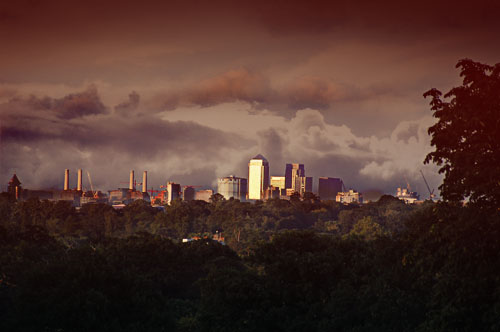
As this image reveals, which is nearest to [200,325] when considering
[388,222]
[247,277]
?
[247,277]

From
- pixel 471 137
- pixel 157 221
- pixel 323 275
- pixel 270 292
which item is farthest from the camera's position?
pixel 157 221

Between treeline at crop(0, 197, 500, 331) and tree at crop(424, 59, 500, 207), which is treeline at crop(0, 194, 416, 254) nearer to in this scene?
treeline at crop(0, 197, 500, 331)

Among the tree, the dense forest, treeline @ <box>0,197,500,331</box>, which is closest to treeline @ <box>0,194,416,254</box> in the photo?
the dense forest

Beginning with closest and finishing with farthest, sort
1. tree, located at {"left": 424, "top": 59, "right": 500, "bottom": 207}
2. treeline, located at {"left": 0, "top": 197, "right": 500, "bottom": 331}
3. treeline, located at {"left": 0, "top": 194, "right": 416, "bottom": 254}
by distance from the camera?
1. tree, located at {"left": 424, "top": 59, "right": 500, "bottom": 207}
2. treeline, located at {"left": 0, "top": 197, "right": 500, "bottom": 331}
3. treeline, located at {"left": 0, "top": 194, "right": 416, "bottom": 254}

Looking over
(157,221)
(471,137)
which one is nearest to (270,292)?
(471,137)

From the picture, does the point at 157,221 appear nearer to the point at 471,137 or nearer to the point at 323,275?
the point at 323,275

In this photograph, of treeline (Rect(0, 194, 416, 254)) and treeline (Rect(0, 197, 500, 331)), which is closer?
treeline (Rect(0, 197, 500, 331))

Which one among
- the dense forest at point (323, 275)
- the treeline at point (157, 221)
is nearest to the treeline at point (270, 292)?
the dense forest at point (323, 275)
